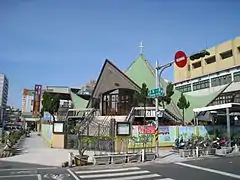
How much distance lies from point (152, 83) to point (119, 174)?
78.9ft

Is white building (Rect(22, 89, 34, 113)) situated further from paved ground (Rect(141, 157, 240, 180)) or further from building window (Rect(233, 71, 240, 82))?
paved ground (Rect(141, 157, 240, 180))

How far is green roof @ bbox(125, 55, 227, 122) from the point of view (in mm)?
31188

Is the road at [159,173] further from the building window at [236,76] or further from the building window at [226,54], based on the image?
the building window at [226,54]

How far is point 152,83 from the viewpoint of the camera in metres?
34.6

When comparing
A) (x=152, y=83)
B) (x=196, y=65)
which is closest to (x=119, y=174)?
(x=152, y=83)

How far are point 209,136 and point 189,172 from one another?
38.9 ft

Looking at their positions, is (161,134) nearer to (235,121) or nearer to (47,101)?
(235,121)

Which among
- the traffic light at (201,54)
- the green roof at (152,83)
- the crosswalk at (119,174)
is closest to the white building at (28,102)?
the green roof at (152,83)

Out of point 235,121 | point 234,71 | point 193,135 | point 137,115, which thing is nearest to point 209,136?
→ point 193,135

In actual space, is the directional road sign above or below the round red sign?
below

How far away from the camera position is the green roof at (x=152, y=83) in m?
31.2

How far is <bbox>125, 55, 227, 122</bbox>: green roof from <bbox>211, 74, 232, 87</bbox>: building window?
1062 centimetres

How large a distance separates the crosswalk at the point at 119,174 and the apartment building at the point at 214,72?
34.9 metres

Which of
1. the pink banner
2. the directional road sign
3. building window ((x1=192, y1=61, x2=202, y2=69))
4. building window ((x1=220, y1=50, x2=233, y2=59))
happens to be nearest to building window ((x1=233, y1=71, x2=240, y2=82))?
building window ((x1=220, y1=50, x2=233, y2=59))
